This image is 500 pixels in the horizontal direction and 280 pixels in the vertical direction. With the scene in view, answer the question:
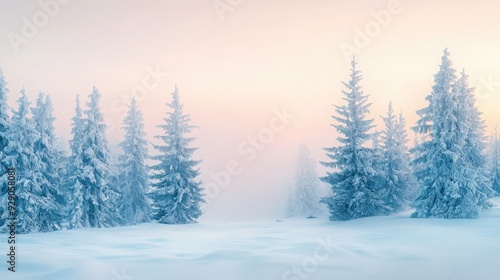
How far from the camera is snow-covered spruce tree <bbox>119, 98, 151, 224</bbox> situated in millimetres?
41000

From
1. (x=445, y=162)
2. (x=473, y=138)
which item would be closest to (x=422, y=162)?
(x=445, y=162)

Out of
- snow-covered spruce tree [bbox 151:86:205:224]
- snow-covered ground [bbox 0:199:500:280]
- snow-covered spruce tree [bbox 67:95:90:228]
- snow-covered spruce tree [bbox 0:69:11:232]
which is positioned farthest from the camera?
snow-covered spruce tree [bbox 151:86:205:224]

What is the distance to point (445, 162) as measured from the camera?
27.2m

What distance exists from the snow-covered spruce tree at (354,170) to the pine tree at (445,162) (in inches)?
150

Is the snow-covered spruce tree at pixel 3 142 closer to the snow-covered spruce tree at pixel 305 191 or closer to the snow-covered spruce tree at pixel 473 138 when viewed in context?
the snow-covered spruce tree at pixel 473 138

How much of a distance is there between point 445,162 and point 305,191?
41882 millimetres

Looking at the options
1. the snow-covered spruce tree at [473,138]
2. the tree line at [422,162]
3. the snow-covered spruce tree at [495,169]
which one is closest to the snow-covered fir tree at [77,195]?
the tree line at [422,162]

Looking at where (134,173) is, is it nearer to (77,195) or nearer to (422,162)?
(77,195)

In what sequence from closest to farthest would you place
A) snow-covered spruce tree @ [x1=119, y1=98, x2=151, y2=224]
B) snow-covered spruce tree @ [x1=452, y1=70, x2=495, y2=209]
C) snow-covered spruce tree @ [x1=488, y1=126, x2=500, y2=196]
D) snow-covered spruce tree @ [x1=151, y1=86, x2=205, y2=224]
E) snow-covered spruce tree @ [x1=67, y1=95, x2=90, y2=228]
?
1. snow-covered spruce tree @ [x1=452, y1=70, x2=495, y2=209]
2. snow-covered spruce tree @ [x1=67, y1=95, x2=90, y2=228]
3. snow-covered spruce tree @ [x1=151, y1=86, x2=205, y2=224]
4. snow-covered spruce tree @ [x1=119, y1=98, x2=151, y2=224]
5. snow-covered spruce tree @ [x1=488, y1=126, x2=500, y2=196]

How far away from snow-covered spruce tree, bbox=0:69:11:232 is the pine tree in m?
28.2

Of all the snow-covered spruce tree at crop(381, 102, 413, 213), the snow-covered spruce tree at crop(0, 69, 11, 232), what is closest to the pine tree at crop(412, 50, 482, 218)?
the snow-covered spruce tree at crop(381, 102, 413, 213)

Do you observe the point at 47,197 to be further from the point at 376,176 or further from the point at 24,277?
the point at 376,176

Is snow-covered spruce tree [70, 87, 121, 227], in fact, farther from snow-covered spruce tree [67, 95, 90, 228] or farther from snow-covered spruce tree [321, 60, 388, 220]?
snow-covered spruce tree [321, 60, 388, 220]

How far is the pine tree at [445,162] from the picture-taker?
84.5ft
